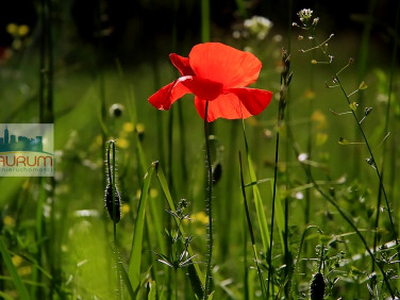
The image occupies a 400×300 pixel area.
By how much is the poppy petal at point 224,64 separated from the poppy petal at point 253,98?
0.7 inches

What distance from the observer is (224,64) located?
0.92m

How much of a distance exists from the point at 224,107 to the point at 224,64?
10 centimetres

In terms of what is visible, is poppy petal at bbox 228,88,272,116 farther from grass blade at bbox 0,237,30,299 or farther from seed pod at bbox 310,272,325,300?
grass blade at bbox 0,237,30,299

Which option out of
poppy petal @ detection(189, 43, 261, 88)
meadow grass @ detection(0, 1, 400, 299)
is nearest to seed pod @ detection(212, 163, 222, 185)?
meadow grass @ detection(0, 1, 400, 299)

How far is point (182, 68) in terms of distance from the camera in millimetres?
955

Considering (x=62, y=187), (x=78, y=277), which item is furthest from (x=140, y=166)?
(x=62, y=187)

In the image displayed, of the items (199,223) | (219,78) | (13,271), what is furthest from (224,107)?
(199,223)

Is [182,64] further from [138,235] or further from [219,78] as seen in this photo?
[138,235]

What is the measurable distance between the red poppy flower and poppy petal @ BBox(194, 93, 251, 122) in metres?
0.04

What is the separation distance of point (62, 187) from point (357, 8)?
5.95m

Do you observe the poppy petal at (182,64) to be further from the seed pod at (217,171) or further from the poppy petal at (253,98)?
the seed pod at (217,171)

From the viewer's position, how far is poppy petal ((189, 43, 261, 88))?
3.00 ft
